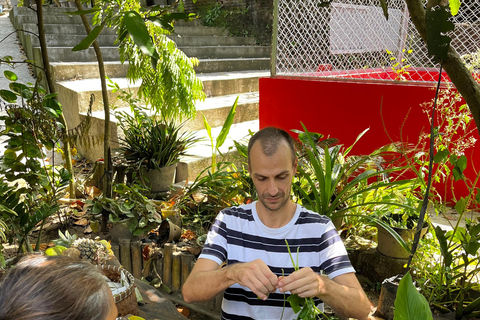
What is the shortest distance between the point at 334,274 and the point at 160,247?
5.19 feet

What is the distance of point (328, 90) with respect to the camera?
4.05 metres

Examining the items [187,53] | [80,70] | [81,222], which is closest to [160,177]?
[81,222]

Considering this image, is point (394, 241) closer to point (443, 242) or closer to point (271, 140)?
point (443, 242)

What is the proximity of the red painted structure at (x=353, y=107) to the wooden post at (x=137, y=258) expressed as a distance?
2.15 metres

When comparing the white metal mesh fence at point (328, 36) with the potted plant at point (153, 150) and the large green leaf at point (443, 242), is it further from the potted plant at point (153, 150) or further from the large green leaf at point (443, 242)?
the large green leaf at point (443, 242)

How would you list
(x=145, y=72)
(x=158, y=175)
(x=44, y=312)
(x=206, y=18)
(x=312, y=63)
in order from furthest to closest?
(x=206, y=18), (x=312, y=63), (x=158, y=175), (x=145, y=72), (x=44, y=312)

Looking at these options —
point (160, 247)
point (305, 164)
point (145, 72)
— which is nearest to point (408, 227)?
point (305, 164)

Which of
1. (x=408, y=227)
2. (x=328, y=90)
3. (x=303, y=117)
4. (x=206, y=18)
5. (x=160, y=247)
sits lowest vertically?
(x=160, y=247)

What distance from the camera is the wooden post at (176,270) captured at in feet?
8.59

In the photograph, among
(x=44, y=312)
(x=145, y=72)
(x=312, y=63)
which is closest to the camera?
(x=44, y=312)

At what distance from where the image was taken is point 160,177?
347 cm

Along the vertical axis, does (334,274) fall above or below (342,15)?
below

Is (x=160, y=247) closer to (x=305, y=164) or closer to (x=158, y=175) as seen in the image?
(x=158, y=175)

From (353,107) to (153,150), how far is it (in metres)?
1.93
